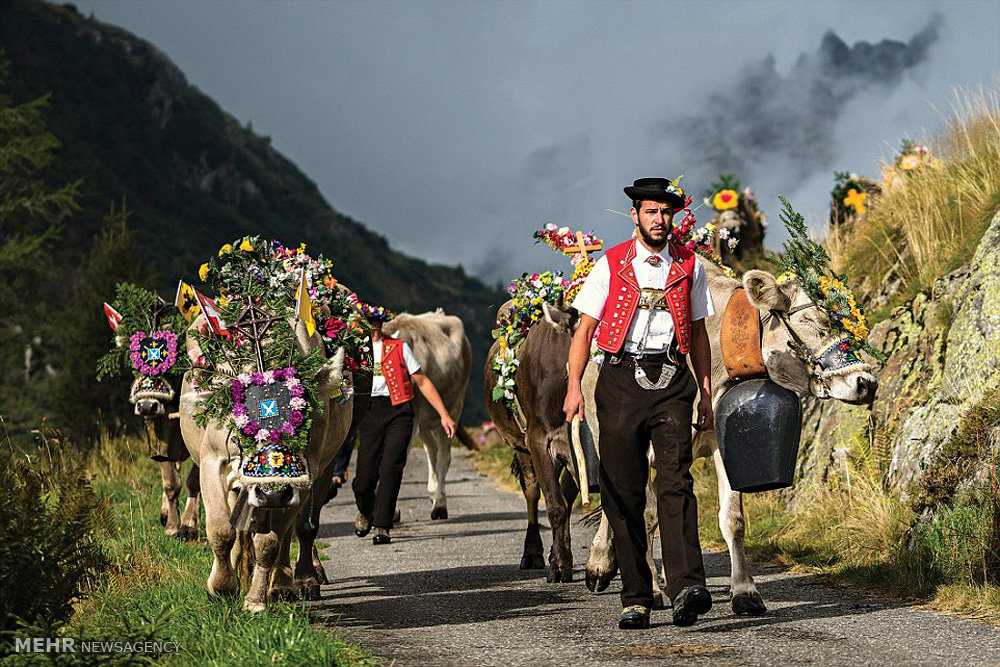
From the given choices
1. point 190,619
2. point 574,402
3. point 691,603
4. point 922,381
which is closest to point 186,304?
point 190,619

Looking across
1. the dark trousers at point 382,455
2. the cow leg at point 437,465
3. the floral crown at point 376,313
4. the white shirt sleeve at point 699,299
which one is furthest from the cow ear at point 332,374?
the cow leg at point 437,465

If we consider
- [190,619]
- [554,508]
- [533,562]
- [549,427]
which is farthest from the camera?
[533,562]

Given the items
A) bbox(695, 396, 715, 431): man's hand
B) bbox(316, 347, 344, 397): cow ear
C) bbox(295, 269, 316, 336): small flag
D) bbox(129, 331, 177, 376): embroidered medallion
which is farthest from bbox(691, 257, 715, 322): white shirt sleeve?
bbox(129, 331, 177, 376): embroidered medallion

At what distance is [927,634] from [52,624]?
15.6ft

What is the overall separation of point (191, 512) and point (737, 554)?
20.5 ft

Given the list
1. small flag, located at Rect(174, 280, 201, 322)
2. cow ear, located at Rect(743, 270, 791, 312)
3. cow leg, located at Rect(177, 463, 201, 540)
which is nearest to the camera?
cow ear, located at Rect(743, 270, 791, 312)

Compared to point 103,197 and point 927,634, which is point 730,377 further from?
point 103,197

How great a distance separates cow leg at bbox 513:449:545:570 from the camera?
1025 cm

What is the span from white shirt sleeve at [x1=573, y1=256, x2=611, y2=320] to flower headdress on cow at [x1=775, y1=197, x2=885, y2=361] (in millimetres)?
1345

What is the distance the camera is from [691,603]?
6.55 metres

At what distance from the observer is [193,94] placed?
18462 cm

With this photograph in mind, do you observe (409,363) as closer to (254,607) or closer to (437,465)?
(437,465)

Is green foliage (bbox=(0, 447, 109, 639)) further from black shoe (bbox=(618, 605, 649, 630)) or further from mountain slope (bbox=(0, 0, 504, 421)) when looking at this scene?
mountain slope (bbox=(0, 0, 504, 421))

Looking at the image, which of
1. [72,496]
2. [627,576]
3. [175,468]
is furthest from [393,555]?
[627,576]
